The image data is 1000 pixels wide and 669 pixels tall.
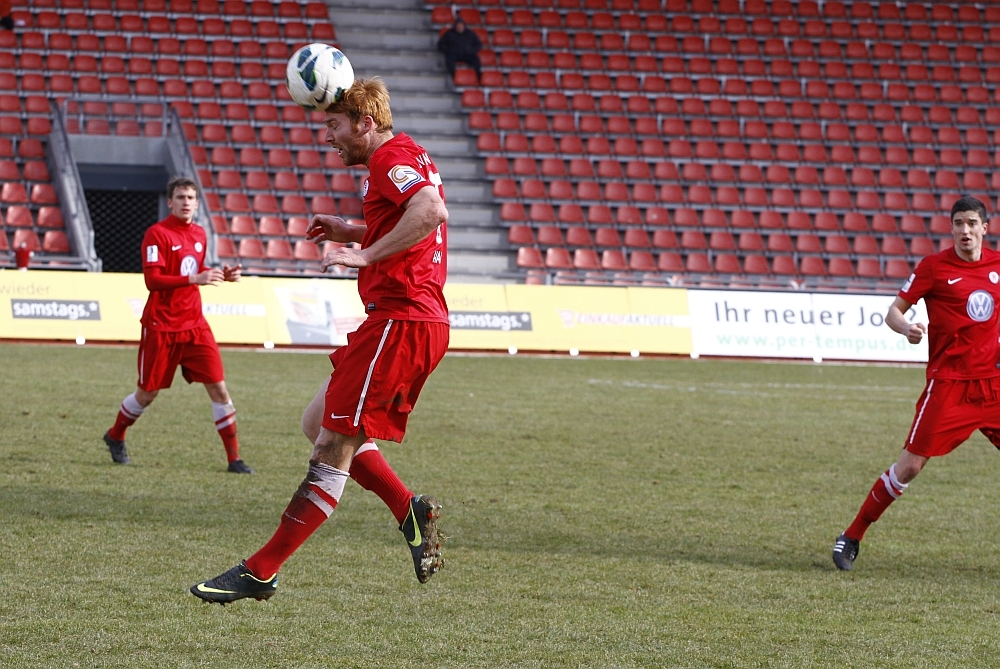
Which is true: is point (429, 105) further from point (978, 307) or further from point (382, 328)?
point (382, 328)

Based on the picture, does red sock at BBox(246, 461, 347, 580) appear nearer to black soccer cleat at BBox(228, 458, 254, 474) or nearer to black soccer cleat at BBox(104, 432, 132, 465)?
black soccer cleat at BBox(228, 458, 254, 474)

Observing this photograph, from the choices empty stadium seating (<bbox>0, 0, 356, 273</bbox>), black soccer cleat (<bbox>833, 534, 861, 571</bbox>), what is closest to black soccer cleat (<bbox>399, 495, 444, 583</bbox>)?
black soccer cleat (<bbox>833, 534, 861, 571</bbox>)

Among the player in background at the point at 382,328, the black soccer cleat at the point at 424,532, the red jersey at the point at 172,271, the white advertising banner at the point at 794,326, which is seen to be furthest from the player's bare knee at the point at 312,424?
the white advertising banner at the point at 794,326

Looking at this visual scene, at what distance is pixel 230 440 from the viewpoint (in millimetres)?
8945

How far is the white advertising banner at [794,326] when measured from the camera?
776 inches

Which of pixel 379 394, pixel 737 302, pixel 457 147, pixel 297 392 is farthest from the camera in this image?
Result: pixel 457 147

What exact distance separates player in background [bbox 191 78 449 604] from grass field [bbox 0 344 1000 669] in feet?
1.58

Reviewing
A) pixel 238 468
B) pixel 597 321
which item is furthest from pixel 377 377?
pixel 597 321

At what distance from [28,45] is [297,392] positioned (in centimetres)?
1571

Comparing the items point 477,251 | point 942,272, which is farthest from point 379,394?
point 477,251

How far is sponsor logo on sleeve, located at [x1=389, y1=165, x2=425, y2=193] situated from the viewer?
15.3ft

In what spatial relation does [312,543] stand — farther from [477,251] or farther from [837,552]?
[477,251]

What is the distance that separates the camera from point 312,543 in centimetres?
665

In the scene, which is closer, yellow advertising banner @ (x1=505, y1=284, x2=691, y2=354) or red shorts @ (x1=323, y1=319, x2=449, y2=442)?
red shorts @ (x1=323, y1=319, x2=449, y2=442)
